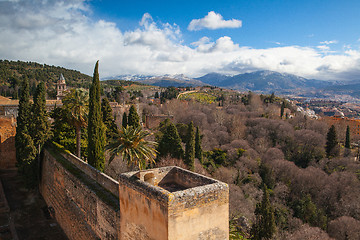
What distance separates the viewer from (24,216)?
1368 centimetres

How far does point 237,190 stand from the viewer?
77.3 ft

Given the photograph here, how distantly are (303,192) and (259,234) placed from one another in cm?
1086

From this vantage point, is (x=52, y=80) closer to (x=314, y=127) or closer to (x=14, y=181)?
(x=14, y=181)

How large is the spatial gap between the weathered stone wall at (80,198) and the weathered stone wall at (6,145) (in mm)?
6819

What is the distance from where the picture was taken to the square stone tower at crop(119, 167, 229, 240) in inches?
218

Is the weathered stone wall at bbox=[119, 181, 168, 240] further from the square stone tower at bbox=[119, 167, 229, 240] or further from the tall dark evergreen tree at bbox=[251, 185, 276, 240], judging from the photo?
the tall dark evergreen tree at bbox=[251, 185, 276, 240]

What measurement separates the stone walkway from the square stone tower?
730cm

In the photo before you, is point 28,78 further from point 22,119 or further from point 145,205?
point 145,205

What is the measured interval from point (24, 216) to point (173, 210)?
1183 centimetres

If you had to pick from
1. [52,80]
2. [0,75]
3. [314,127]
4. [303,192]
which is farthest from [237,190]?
[52,80]

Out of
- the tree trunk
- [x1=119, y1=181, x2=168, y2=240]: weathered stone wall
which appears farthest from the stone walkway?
[x1=119, y1=181, x2=168, y2=240]: weathered stone wall

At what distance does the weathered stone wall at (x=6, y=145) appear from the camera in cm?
1961

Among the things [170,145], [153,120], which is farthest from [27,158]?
[153,120]

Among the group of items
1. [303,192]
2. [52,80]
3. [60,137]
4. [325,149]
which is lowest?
[303,192]
